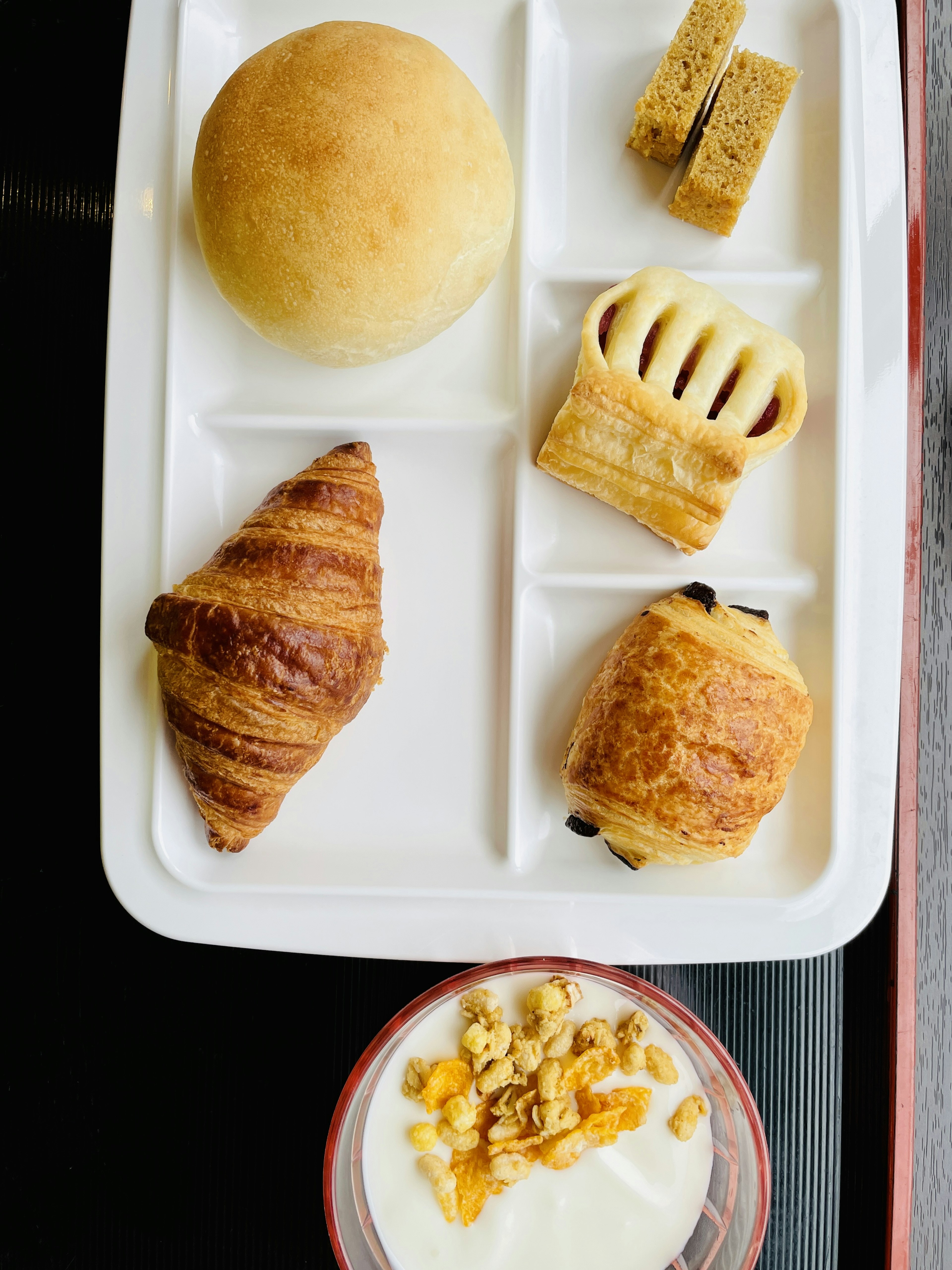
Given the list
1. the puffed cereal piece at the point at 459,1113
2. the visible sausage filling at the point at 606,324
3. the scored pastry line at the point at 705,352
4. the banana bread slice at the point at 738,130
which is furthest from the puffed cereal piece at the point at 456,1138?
the banana bread slice at the point at 738,130

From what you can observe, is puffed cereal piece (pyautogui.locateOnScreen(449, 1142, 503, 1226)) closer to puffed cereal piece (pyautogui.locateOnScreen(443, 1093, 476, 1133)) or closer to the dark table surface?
puffed cereal piece (pyautogui.locateOnScreen(443, 1093, 476, 1133))

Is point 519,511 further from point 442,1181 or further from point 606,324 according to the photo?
point 442,1181

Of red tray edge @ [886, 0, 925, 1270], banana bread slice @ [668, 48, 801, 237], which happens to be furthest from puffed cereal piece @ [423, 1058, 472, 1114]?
banana bread slice @ [668, 48, 801, 237]

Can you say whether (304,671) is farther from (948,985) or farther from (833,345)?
(948,985)

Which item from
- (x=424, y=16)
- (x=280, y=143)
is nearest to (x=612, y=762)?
(x=280, y=143)

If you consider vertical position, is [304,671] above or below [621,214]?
below

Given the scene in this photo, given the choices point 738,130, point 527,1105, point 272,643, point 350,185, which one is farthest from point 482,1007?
point 738,130

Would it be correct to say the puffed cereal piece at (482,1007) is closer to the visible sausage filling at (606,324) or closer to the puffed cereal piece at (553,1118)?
the puffed cereal piece at (553,1118)
